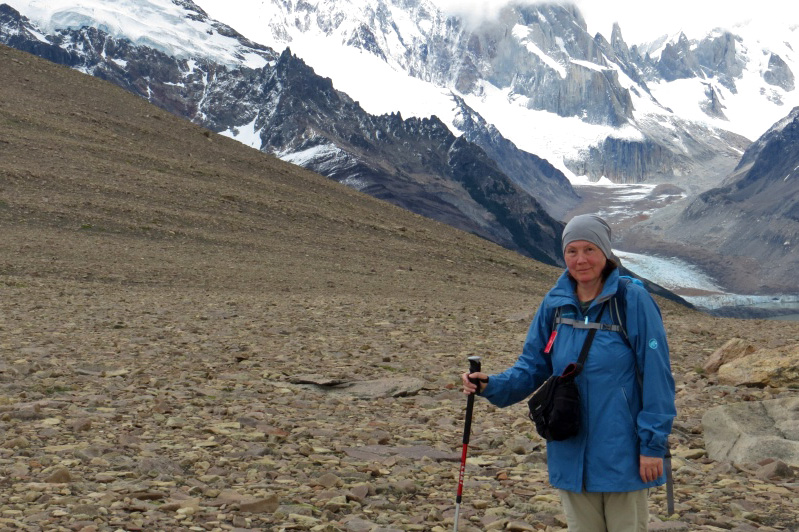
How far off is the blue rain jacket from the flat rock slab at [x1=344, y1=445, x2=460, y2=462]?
13.6 ft

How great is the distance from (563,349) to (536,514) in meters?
2.83

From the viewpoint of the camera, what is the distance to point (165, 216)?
41562 millimetres

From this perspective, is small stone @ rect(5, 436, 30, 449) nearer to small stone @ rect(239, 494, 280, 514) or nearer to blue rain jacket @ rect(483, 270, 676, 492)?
small stone @ rect(239, 494, 280, 514)

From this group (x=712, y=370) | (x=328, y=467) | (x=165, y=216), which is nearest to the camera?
(x=328, y=467)

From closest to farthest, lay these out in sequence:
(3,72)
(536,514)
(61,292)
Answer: (536,514) → (61,292) → (3,72)

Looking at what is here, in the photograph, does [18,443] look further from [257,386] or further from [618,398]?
[618,398]

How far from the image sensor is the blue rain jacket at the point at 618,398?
19.1 feet

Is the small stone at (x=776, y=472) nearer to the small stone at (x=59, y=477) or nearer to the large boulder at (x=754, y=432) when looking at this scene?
the large boulder at (x=754, y=432)

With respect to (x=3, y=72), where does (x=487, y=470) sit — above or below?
below

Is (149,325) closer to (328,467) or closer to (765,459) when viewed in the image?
(328,467)

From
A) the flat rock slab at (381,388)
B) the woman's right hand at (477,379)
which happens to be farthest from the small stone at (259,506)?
the flat rock slab at (381,388)

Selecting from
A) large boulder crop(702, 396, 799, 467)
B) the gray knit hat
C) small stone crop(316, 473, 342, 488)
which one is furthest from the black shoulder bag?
large boulder crop(702, 396, 799, 467)

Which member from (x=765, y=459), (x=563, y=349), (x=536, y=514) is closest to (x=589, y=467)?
(x=563, y=349)

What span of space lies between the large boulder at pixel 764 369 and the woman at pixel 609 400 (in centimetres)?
969
